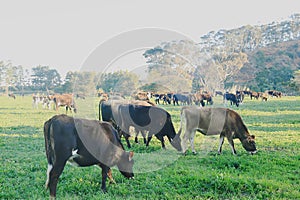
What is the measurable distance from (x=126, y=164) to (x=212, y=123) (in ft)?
13.4

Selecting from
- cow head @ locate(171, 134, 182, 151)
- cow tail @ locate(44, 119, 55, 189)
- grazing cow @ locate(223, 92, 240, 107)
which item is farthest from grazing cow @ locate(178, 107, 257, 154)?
grazing cow @ locate(223, 92, 240, 107)

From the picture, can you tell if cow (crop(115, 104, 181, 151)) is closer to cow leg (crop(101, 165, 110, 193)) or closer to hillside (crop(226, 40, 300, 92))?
cow leg (crop(101, 165, 110, 193))

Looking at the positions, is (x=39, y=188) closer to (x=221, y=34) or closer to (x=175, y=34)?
(x=175, y=34)

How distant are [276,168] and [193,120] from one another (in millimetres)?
3156

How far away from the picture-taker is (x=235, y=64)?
7338 centimetres

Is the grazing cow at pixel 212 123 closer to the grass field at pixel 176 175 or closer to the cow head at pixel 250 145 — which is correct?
the cow head at pixel 250 145

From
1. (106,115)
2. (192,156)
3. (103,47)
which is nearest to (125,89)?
(106,115)

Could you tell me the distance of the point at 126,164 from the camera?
266 inches

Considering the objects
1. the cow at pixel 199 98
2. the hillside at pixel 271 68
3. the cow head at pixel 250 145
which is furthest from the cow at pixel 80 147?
the hillside at pixel 271 68

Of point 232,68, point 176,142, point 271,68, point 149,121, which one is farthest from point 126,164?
point 232,68

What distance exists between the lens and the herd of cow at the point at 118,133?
221 inches

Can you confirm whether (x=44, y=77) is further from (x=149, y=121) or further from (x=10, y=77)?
(x=149, y=121)

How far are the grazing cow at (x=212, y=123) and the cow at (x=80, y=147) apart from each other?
357 centimetres

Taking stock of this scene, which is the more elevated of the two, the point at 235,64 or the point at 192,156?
the point at 235,64
